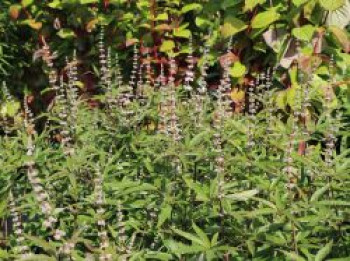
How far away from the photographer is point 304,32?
15.0ft

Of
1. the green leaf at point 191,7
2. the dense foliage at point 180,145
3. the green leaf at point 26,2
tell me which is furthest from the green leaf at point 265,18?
the green leaf at point 26,2

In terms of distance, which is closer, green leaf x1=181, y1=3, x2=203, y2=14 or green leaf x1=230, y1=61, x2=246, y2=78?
green leaf x1=230, y1=61, x2=246, y2=78

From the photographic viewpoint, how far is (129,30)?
5.44 m

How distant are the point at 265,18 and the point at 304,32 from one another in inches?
12.1

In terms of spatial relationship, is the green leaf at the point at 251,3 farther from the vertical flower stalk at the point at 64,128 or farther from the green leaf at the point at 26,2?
the green leaf at the point at 26,2

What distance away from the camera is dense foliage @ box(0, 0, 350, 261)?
2424 mm

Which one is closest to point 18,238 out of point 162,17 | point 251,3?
point 251,3

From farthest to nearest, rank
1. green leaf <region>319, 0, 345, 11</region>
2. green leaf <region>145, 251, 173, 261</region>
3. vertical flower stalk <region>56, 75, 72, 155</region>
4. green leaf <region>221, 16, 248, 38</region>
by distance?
green leaf <region>221, 16, 248, 38</region>
green leaf <region>319, 0, 345, 11</region>
vertical flower stalk <region>56, 75, 72, 155</region>
green leaf <region>145, 251, 173, 261</region>

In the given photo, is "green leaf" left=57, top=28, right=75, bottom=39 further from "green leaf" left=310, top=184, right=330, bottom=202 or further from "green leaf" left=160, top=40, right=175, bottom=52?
"green leaf" left=310, top=184, right=330, bottom=202

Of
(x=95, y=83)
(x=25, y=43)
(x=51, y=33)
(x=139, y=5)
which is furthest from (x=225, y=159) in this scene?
(x=25, y=43)

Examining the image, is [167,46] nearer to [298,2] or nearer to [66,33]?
[66,33]

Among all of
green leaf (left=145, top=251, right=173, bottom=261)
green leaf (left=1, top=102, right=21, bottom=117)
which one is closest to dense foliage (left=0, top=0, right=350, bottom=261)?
green leaf (left=145, top=251, right=173, bottom=261)

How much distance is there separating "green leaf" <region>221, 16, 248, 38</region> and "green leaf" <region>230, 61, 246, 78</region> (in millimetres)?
282

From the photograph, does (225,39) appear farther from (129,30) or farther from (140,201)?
(140,201)
